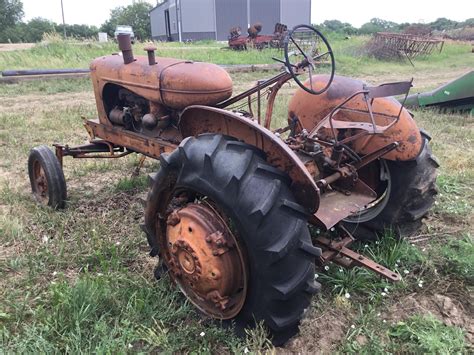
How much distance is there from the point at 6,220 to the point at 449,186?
12.4ft

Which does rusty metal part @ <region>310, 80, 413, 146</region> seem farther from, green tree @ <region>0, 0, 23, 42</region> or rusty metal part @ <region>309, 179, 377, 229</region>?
green tree @ <region>0, 0, 23, 42</region>

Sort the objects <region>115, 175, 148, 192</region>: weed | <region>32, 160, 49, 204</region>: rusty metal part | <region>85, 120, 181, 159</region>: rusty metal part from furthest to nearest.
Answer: <region>115, 175, 148, 192</region>: weed < <region>32, 160, 49, 204</region>: rusty metal part < <region>85, 120, 181, 159</region>: rusty metal part

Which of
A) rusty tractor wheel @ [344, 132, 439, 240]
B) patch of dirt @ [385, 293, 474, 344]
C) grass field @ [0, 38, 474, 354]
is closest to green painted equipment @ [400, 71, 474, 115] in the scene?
grass field @ [0, 38, 474, 354]

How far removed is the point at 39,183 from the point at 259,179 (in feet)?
8.87

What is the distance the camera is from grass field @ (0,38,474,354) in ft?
6.69

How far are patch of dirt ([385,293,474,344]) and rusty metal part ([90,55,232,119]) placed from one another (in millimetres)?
1833

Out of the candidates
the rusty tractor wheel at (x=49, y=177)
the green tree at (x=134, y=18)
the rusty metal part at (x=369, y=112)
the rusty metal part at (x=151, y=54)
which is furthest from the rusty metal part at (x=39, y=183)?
the green tree at (x=134, y=18)

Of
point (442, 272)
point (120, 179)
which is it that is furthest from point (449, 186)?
point (120, 179)

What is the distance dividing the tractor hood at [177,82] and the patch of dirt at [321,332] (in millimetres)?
1649

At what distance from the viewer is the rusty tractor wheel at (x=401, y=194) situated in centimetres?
253

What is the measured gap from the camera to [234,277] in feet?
6.44

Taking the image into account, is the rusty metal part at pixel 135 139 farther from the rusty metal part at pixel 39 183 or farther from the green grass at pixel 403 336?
the green grass at pixel 403 336

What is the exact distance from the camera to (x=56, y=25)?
52031mm

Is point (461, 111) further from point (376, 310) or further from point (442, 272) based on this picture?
point (376, 310)
